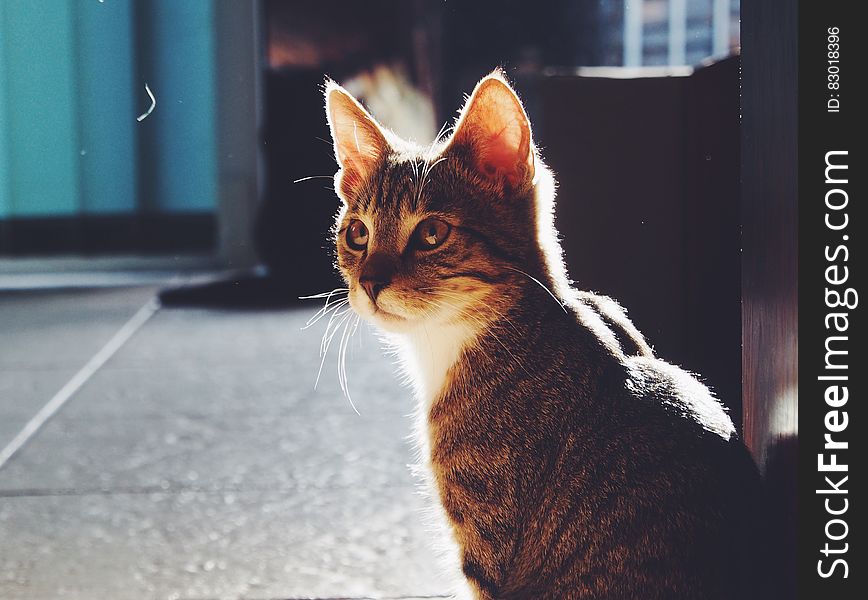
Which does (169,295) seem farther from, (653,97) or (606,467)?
(606,467)

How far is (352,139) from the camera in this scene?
977 millimetres

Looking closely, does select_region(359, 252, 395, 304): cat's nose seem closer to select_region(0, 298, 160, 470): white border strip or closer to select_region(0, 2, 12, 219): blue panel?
select_region(0, 2, 12, 219): blue panel

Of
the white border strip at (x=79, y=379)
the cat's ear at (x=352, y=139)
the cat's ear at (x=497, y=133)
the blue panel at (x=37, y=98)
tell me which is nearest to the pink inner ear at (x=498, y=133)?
the cat's ear at (x=497, y=133)

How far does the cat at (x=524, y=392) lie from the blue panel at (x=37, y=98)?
0.40 meters

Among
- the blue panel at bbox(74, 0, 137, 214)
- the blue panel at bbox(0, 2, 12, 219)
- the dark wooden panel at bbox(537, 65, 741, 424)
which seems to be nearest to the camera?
the dark wooden panel at bbox(537, 65, 741, 424)

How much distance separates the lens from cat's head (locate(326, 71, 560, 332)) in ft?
2.92

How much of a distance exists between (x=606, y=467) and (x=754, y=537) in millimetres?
132

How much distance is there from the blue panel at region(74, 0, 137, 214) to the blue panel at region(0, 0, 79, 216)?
0.10 ft

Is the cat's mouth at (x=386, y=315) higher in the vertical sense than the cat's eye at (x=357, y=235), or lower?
lower

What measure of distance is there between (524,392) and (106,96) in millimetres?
1250

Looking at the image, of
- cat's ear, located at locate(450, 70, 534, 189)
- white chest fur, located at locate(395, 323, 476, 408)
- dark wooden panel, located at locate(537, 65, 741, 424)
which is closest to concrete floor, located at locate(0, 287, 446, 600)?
white chest fur, located at locate(395, 323, 476, 408)

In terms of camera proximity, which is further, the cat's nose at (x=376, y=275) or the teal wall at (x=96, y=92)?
the teal wall at (x=96, y=92)

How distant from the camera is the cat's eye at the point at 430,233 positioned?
0.90m

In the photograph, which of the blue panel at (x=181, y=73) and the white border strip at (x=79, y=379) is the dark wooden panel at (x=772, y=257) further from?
the white border strip at (x=79, y=379)
